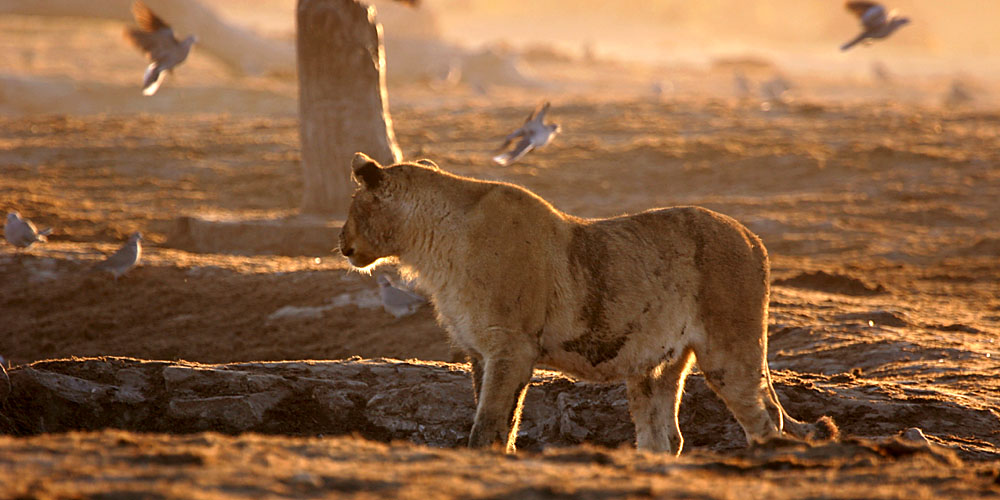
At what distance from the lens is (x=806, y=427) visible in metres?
6.26

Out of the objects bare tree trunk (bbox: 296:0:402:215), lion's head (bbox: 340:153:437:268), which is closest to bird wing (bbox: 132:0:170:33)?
bare tree trunk (bbox: 296:0:402:215)

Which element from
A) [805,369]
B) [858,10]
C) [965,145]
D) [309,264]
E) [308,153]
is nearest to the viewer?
[805,369]

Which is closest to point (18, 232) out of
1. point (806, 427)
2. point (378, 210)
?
point (378, 210)

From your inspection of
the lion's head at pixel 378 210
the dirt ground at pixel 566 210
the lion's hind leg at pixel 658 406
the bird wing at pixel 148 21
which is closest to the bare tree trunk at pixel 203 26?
the dirt ground at pixel 566 210

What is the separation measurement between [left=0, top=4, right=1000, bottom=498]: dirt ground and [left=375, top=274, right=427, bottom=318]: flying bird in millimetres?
129

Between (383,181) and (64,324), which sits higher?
(383,181)

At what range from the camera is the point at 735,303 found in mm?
6027

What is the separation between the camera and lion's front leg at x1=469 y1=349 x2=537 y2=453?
5520 millimetres

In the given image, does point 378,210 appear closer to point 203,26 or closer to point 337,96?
point 337,96

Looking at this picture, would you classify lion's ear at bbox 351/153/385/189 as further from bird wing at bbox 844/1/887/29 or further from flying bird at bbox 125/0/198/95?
bird wing at bbox 844/1/887/29

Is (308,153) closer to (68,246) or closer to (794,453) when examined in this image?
(68,246)

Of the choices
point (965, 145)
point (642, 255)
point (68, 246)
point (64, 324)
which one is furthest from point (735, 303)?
point (965, 145)

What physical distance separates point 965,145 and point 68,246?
14791 mm

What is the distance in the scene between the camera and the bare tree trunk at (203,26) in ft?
86.5
